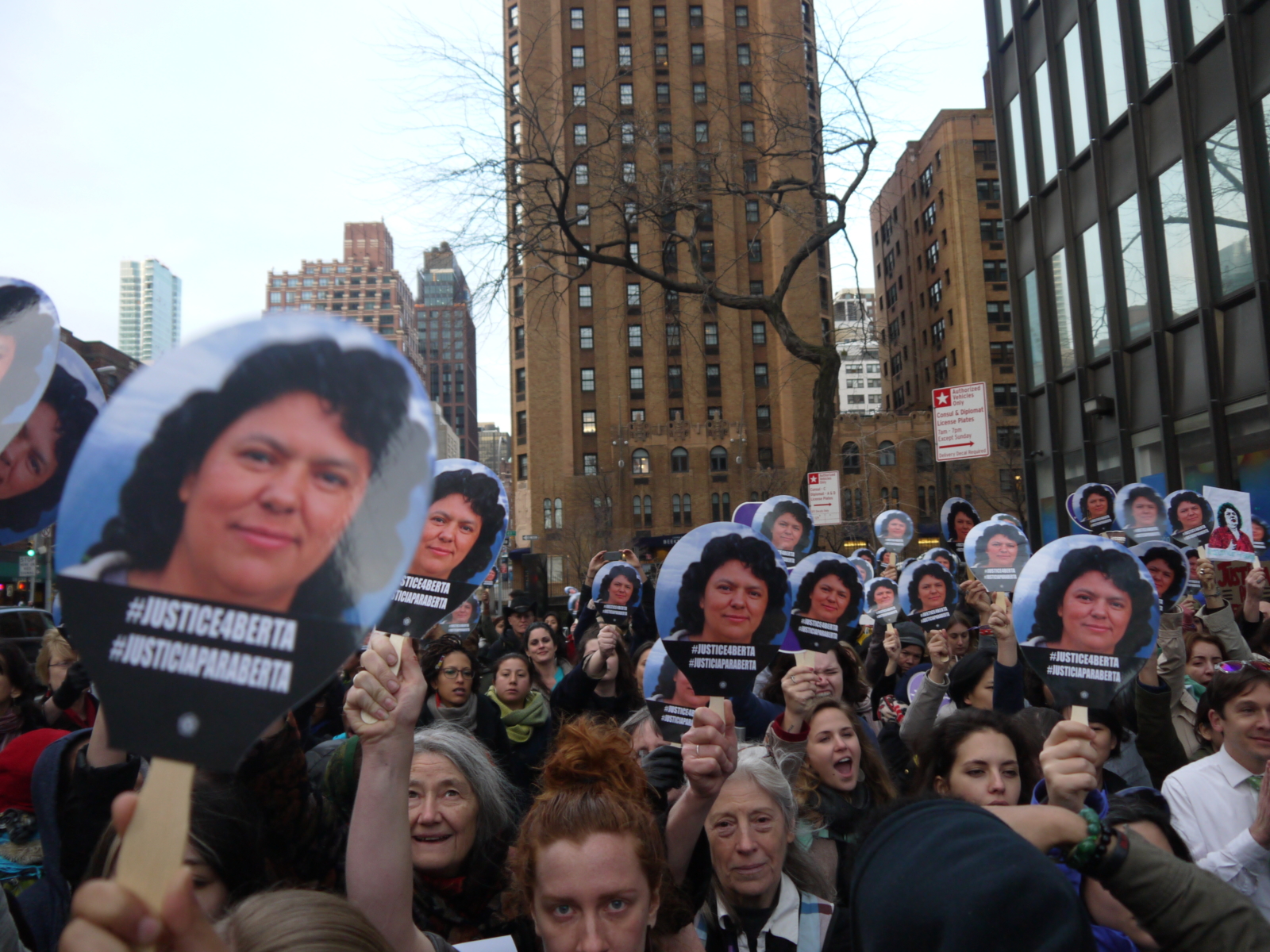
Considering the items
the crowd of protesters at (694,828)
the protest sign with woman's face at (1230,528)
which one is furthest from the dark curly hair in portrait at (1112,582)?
the protest sign with woman's face at (1230,528)

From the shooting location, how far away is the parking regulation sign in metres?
12.8

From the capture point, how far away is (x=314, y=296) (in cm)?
16312

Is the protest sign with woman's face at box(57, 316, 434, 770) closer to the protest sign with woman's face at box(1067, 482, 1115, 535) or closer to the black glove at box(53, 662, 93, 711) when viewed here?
the black glove at box(53, 662, 93, 711)

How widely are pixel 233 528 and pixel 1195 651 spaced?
6.31 metres

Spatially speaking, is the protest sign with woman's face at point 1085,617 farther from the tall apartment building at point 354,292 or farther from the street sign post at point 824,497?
the tall apartment building at point 354,292

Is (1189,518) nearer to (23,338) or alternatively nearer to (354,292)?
(23,338)

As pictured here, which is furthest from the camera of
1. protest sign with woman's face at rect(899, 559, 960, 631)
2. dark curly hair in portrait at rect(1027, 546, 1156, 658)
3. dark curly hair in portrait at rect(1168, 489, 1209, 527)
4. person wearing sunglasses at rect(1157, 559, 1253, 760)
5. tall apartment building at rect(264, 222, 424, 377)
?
tall apartment building at rect(264, 222, 424, 377)

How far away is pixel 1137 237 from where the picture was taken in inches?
700

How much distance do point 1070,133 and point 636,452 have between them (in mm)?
51636

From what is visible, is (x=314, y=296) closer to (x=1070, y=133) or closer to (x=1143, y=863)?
(x=1070, y=133)

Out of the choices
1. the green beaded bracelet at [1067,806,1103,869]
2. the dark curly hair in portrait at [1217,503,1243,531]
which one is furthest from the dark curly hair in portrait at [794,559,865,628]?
the dark curly hair in portrait at [1217,503,1243,531]

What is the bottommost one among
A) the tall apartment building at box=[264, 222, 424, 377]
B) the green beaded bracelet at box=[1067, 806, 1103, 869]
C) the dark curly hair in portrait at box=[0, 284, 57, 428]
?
the green beaded bracelet at box=[1067, 806, 1103, 869]

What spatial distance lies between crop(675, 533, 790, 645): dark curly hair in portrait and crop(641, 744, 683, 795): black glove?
461mm

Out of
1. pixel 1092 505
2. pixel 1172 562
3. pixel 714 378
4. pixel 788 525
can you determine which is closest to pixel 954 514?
pixel 1092 505
